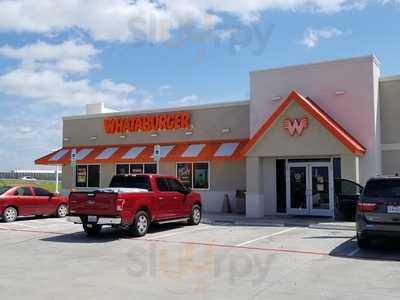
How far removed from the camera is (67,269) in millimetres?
9602

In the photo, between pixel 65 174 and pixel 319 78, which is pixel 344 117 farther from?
pixel 65 174

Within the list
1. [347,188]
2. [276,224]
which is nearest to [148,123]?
[276,224]

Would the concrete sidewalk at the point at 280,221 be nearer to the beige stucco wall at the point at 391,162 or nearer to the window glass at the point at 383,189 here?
the beige stucco wall at the point at 391,162

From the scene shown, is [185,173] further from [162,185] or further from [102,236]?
[102,236]

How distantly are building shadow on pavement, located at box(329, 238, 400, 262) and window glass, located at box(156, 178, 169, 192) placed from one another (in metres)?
Answer: 5.78

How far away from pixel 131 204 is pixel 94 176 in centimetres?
1315

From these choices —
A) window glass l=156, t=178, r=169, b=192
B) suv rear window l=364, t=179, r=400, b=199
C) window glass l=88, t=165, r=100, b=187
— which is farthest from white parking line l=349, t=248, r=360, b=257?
window glass l=88, t=165, r=100, b=187

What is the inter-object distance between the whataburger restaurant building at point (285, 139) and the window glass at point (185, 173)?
0.16ft

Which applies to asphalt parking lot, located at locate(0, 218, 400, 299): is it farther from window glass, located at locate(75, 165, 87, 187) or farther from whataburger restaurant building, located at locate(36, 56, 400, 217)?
window glass, located at locate(75, 165, 87, 187)

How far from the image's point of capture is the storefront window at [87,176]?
88.1 feet

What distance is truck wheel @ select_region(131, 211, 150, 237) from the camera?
1443cm

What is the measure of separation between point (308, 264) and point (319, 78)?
11.1 metres

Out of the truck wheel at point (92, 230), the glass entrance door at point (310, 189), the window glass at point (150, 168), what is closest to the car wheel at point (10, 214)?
the truck wheel at point (92, 230)

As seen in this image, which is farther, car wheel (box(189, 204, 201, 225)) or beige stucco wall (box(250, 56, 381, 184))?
beige stucco wall (box(250, 56, 381, 184))
